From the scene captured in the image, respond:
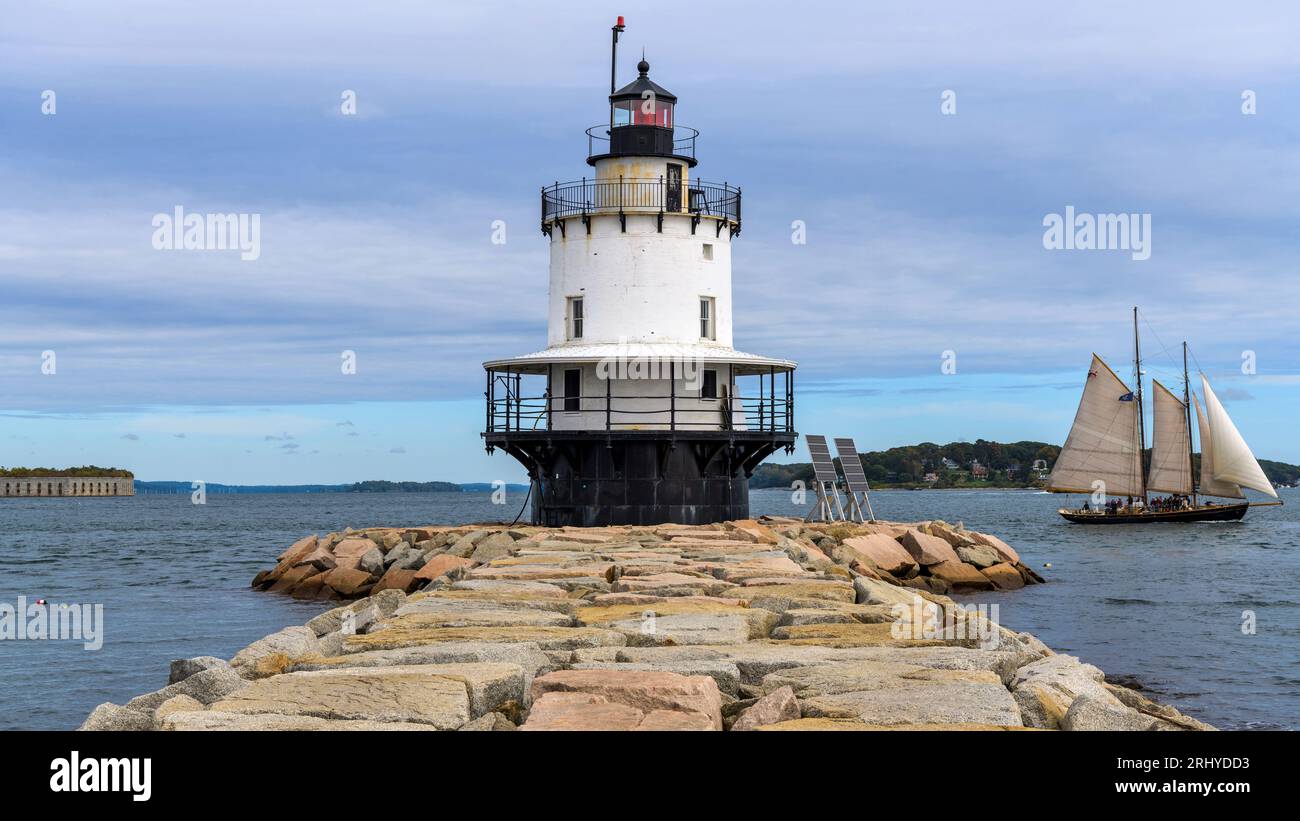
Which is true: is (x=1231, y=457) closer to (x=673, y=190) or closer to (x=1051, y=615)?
(x=1051, y=615)

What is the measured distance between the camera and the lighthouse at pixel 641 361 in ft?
92.7

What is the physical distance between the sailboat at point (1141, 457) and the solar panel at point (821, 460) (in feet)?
157

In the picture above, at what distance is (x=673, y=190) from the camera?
29.7 metres

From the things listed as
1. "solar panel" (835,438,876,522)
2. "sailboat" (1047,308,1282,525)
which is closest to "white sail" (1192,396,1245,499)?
"sailboat" (1047,308,1282,525)

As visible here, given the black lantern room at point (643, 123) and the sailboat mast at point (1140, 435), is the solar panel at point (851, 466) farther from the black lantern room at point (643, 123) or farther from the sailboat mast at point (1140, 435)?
the sailboat mast at point (1140, 435)

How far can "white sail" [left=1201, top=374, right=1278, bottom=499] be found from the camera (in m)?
81.2

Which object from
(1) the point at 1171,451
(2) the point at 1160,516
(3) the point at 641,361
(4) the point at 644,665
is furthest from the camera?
(1) the point at 1171,451

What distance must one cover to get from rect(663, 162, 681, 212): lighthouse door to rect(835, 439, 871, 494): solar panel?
28.3 ft

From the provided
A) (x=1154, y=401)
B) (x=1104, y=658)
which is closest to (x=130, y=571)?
(x=1104, y=658)

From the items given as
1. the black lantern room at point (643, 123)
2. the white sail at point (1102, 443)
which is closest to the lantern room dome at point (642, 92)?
the black lantern room at point (643, 123)

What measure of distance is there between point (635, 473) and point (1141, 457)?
60.5 metres

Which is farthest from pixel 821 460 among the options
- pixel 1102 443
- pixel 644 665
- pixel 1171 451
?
pixel 1171 451
